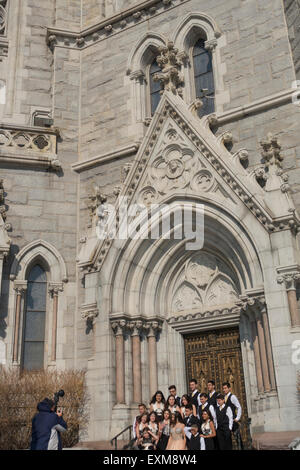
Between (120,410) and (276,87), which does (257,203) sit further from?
(120,410)

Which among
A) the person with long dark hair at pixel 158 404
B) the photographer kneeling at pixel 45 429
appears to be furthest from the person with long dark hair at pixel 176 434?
the photographer kneeling at pixel 45 429

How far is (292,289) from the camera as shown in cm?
1080

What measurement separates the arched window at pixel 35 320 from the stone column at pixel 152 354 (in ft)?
9.57

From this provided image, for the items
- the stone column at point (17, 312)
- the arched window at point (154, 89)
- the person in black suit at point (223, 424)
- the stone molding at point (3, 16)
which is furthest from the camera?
the stone molding at point (3, 16)

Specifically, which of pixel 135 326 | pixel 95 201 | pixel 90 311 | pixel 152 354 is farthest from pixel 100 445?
pixel 95 201

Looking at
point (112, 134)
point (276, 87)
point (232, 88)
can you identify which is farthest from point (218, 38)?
point (112, 134)

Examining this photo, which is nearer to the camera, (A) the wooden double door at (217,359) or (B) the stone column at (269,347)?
(B) the stone column at (269,347)

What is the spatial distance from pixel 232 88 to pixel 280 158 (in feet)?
9.39

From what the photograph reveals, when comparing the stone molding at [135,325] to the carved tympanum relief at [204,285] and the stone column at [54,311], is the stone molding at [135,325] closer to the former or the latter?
the carved tympanum relief at [204,285]

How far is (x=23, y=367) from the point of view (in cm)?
1374

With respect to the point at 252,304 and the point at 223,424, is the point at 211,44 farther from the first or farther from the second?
the point at 223,424

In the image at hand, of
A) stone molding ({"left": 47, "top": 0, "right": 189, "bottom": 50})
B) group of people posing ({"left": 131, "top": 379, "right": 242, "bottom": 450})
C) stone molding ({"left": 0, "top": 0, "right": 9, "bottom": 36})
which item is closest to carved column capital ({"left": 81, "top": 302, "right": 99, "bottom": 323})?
group of people posing ({"left": 131, "top": 379, "right": 242, "bottom": 450})

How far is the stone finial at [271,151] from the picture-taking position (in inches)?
488

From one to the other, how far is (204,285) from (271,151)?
3.54 metres
